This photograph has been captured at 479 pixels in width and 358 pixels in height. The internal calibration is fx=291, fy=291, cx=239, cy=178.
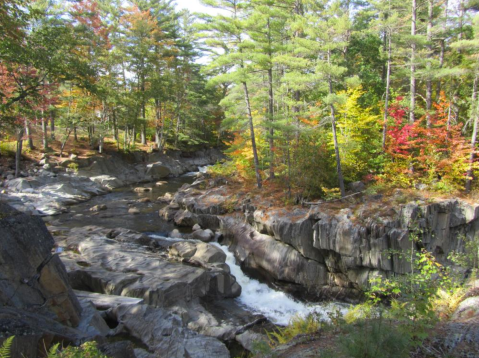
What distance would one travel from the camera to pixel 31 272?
20.1 feet

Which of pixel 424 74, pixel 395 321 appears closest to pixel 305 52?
pixel 424 74

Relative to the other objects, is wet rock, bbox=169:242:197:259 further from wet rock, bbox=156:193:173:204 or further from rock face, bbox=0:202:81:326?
wet rock, bbox=156:193:173:204

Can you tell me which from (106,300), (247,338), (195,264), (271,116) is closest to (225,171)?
(271,116)

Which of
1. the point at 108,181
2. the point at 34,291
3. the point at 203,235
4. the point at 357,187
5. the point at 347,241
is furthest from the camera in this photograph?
the point at 108,181

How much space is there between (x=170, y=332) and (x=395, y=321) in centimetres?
489

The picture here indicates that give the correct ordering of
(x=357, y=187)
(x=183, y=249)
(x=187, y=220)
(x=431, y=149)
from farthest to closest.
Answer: (x=187, y=220) < (x=357, y=187) < (x=431, y=149) < (x=183, y=249)

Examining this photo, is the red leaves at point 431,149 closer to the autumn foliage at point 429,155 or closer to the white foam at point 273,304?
the autumn foliage at point 429,155

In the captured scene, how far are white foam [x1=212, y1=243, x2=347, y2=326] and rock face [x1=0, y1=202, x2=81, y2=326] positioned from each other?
5.59m

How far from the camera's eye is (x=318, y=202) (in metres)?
12.3

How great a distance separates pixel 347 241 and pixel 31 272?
917 cm

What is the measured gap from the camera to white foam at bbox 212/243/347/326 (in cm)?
950

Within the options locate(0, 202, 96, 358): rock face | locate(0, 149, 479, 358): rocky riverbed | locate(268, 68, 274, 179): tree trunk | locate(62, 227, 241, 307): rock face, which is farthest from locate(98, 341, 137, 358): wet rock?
locate(268, 68, 274, 179): tree trunk

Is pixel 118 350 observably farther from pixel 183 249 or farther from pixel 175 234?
pixel 175 234

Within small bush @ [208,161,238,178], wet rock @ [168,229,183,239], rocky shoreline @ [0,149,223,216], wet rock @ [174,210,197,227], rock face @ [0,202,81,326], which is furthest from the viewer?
small bush @ [208,161,238,178]
